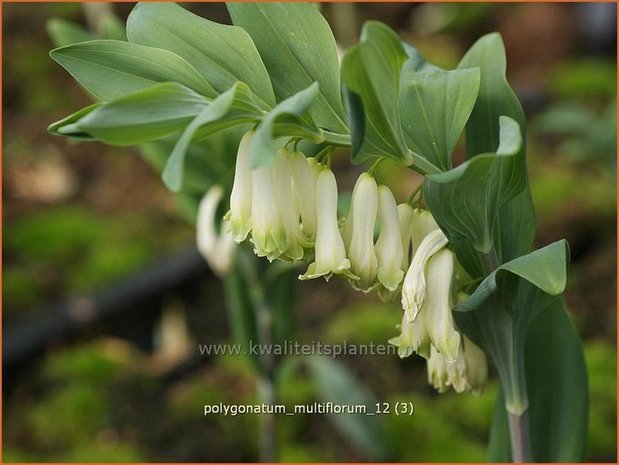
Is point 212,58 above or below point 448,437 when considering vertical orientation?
above

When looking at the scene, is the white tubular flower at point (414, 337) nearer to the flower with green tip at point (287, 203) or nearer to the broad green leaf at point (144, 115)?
the flower with green tip at point (287, 203)

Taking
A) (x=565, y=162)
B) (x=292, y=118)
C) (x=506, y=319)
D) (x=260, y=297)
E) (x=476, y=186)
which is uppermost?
(x=292, y=118)

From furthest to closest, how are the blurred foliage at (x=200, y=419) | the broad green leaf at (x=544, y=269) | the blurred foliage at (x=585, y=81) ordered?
the blurred foliage at (x=585, y=81)
the blurred foliage at (x=200, y=419)
the broad green leaf at (x=544, y=269)

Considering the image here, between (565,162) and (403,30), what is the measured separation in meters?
1.16

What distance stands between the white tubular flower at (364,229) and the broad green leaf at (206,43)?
0.34 feet

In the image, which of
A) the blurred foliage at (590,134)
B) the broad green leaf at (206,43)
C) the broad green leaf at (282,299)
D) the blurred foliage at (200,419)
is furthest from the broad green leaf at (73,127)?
the blurred foliage at (590,134)

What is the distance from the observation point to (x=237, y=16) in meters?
0.78

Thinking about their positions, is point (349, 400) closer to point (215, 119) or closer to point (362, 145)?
point (362, 145)

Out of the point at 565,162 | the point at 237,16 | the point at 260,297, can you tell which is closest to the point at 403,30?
the point at 565,162

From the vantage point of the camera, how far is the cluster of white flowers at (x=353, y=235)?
2.31 ft

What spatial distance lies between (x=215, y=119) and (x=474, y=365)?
393 millimetres

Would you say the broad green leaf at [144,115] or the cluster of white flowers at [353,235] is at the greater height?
the broad green leaf at [144,115]

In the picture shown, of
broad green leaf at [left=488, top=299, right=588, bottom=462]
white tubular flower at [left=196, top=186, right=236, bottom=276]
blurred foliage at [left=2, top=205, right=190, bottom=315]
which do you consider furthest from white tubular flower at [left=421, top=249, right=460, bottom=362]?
blurred foliage at [left=2, top=205, right=190, bottom=315]

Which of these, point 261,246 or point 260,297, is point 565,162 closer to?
point 260,297
